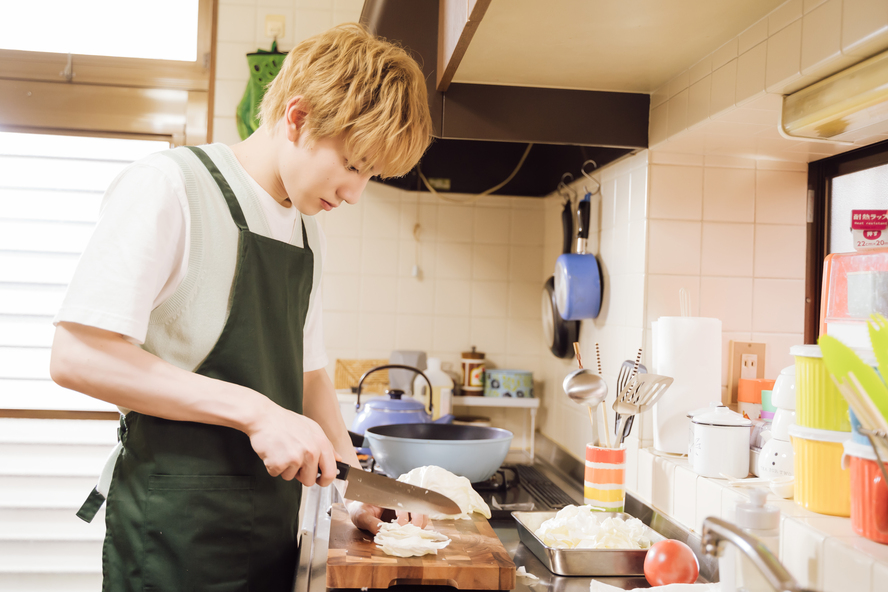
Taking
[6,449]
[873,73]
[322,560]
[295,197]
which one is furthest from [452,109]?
[6,449]

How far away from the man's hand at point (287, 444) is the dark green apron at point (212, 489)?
0.12 metres

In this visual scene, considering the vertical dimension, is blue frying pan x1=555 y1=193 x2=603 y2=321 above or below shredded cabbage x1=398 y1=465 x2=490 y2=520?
above

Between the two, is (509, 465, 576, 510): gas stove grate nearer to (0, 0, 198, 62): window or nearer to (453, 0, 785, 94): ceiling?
(453, 0, 785, 94): ceiling

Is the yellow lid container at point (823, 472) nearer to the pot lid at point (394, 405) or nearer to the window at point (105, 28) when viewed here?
the pot lid at point (394, 405)

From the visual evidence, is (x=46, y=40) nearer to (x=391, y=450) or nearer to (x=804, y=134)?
(x=391, y=450)

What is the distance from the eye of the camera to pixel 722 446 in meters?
1.15

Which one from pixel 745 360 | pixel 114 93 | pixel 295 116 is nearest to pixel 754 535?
pixel 745 360

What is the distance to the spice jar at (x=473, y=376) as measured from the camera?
2174 mm

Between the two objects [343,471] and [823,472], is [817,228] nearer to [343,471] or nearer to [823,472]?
[823,472]

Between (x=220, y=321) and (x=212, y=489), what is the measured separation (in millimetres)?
224

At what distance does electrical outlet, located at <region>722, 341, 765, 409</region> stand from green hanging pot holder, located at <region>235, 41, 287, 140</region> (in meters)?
1.54

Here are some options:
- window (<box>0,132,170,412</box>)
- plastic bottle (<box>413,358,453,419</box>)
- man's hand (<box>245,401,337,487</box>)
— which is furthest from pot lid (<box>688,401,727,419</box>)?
window (<box>0,132,170,412</box>)

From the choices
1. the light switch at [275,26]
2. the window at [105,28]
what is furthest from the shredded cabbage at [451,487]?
the window at [105,28]

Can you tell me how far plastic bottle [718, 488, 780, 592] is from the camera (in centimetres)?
73
